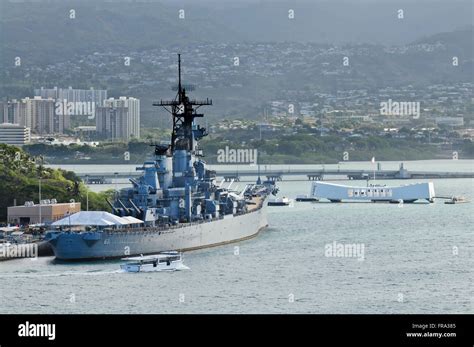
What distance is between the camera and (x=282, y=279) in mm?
38594

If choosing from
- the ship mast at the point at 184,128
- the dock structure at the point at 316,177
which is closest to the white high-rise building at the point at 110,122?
the dock structure at the point at 316,177

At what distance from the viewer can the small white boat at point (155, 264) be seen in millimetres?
40719

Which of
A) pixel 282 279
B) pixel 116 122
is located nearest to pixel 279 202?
pixel 282 279

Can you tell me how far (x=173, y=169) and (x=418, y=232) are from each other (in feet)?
30.7

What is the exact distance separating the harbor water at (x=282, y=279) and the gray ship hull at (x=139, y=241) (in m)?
0.54

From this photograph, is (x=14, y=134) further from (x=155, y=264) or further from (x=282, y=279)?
(x=282, y=279)

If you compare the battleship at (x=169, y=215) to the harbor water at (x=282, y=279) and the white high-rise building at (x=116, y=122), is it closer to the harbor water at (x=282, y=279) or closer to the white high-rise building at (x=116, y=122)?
the harbor water at (x=282, y=279)

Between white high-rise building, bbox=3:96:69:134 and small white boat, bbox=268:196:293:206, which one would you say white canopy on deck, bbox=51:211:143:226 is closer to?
small white boat, bbox=268:196:293:206

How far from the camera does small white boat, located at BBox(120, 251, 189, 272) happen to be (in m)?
40.7

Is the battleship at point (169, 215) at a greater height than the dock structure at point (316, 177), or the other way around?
the battleship at point (169, 215)

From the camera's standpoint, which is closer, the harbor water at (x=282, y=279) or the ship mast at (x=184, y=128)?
the harbor water at (x=282, y=279)

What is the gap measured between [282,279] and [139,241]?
796 centimetres

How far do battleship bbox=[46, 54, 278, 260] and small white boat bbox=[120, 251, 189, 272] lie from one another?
9.53 ft
